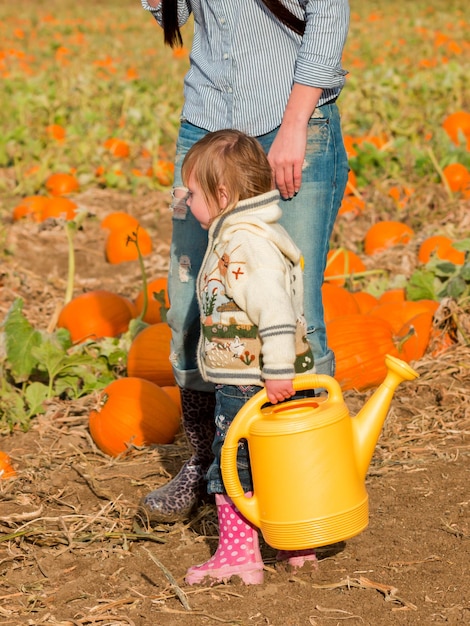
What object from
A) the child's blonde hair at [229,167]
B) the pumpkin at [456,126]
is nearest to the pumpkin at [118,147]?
the pumpkin at [456,126]

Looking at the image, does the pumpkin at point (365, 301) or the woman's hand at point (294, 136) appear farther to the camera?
the pumpkin at point (365, 301)

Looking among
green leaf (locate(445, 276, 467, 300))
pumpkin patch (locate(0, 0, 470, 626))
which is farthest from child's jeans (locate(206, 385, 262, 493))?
green leaf (locate(445, 276, 467, 300))

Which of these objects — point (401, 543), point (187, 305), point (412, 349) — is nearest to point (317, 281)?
point (187, 305)

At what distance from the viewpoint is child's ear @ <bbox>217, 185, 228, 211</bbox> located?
272cm

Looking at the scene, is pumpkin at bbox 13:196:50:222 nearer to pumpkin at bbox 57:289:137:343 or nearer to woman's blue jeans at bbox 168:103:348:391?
pumpkin at bbox 57:289:137:343

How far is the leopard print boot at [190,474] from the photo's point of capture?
332cm

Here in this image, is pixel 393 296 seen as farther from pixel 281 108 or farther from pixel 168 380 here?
pixel 281 108

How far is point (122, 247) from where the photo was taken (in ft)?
20.7

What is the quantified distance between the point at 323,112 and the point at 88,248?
3857 millimetres

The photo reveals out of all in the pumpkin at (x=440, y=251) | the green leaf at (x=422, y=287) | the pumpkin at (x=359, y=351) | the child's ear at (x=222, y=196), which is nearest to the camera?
the child's ear at (x=222, y=196)

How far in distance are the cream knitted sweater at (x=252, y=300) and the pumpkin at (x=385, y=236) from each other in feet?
11.1

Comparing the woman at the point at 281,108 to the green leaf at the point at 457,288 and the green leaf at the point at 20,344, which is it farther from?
the green leaf at the point at 457,288

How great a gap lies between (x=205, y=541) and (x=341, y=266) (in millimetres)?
2722

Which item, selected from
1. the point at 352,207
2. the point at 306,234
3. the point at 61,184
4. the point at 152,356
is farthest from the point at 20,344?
the point at 61,184
